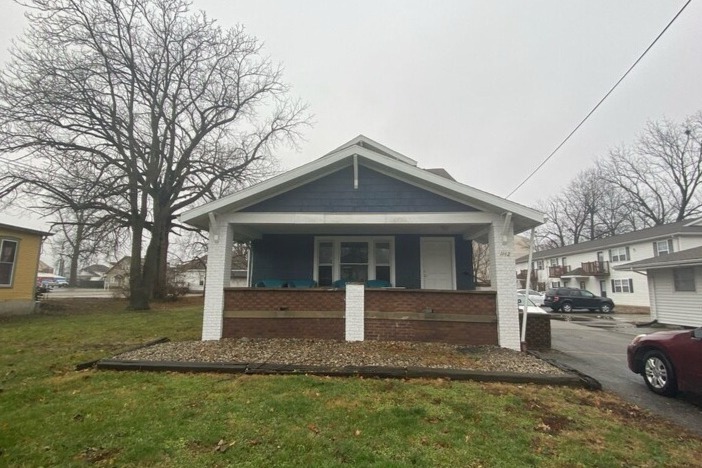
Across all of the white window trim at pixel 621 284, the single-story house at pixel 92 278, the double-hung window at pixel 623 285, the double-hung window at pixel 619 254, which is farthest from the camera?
the single-story house at pixel 92 278

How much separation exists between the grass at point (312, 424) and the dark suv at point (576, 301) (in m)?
23.5

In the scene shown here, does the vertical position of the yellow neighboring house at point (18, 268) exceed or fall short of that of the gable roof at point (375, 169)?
it falls short

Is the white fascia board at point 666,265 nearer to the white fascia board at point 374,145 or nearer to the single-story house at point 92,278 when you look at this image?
the white fascia board at point 374,145

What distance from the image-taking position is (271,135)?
24.5m

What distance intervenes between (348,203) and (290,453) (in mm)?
6291

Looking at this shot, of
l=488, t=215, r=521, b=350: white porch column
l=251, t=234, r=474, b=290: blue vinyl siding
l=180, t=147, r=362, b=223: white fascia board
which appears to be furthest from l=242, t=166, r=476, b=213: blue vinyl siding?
l=251, t=234, r=474, b=290: blue vinyl siding

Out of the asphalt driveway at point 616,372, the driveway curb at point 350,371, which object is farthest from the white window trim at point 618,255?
the driveway curb at point 350,371

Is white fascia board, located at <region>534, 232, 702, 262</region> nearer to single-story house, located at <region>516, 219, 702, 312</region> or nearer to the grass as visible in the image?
single-story house, located at <region>516, 219, 702, 312</region>

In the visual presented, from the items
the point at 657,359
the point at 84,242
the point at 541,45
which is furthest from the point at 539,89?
the point at 84,242

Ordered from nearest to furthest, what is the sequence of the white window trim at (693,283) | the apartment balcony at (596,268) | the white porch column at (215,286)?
1. the white porch column at (215,286)
2. the white window trim at (693,283)
3. the apartment balcony at (596,268)

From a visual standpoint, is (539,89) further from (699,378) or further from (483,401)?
(483,401)

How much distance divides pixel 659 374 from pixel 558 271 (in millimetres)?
36876

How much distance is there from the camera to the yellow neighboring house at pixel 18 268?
15.0m

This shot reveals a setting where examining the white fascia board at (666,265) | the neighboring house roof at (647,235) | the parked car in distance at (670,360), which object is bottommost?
the parked car in distance at (670,360)
